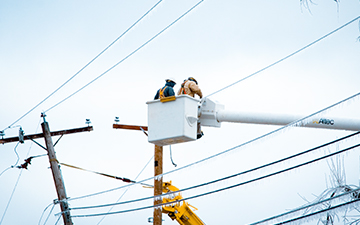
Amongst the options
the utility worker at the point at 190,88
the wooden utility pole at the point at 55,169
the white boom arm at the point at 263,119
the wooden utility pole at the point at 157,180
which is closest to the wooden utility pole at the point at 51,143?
the wooden utility pole at the point at 55,169

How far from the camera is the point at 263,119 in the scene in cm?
1178

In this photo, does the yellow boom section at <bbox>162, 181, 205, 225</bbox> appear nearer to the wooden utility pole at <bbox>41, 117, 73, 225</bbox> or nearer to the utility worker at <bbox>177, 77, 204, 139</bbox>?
the wooden utility pole at <bbox>41, 117, 73, 225</bbox>

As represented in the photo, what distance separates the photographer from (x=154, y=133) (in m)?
12.6

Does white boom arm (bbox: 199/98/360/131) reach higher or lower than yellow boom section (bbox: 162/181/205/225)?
lower

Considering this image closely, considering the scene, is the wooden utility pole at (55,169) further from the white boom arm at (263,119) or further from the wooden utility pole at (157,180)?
the white boom arm at (263,119)

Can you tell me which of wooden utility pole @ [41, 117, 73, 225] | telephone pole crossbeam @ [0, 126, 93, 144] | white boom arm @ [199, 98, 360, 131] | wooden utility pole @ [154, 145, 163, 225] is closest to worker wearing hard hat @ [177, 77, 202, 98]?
white boom arm @ [199, 98, 360, 131]

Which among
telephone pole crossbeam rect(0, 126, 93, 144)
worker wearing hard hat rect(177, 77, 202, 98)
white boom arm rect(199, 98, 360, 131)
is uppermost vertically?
telephone pole crossbeam rect(0, 126, 93, 144)

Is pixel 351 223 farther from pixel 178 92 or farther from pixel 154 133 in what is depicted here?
pixel 178 92

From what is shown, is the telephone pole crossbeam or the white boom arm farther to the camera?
the telephone pole crossbeam

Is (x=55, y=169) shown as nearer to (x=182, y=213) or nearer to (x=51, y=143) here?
(x=51, y=143)

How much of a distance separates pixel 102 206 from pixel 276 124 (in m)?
4.49

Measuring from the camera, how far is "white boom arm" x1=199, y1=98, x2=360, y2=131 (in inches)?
452

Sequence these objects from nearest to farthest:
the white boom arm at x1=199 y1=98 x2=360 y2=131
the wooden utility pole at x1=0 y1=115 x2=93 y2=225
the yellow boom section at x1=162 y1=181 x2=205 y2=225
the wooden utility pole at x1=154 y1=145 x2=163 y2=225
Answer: the white boom arm at x1=199 y1=98 x2=360 y2=131
the wooden utility pole at x1=154 y1=145 x2=163 y2=225
the wooden utility pole at x1=0 y1=115 x2=93 y2=225
the yellow boom section at x1=162 y1=181 x2=205 y2=225

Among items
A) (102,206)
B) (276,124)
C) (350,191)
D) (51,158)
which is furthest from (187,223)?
(350,191)
